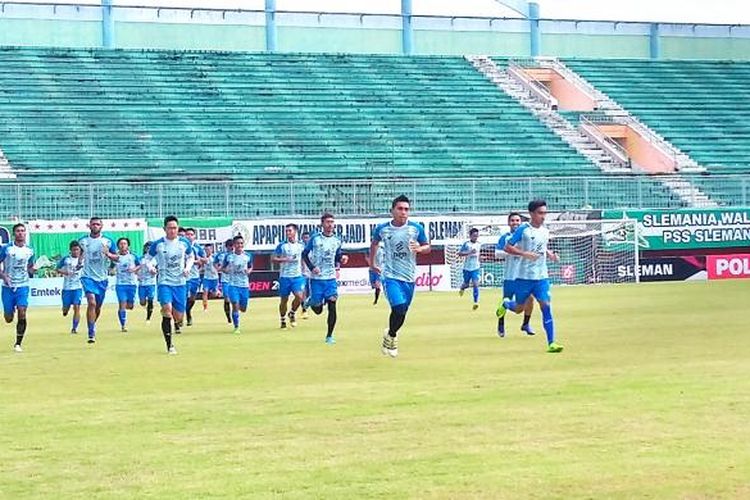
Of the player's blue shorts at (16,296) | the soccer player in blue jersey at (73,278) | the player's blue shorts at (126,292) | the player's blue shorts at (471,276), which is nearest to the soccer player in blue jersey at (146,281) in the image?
the player's blue shorts at (126,292)

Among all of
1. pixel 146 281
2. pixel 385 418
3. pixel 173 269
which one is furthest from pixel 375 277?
Result: pixel 385 418

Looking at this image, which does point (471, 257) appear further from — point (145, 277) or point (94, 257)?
point (94, 257)

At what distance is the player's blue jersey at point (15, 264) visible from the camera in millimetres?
23578

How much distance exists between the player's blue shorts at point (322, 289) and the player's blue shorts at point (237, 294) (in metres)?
3.49

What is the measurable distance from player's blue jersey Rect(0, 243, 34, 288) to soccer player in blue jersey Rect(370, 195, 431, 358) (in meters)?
6.40

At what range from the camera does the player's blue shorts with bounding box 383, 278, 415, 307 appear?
66.4 feet

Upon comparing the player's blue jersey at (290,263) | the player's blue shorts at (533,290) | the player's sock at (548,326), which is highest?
the player's blue jersey at (290,263)

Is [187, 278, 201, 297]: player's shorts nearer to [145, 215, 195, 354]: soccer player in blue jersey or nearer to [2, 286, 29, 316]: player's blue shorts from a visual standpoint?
[2, 286, 29, 316]: player's blue shorts

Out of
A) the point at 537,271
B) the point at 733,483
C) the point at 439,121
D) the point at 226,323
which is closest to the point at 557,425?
the point at 733,483

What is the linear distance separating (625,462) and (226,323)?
21.5m

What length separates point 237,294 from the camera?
2908 cm

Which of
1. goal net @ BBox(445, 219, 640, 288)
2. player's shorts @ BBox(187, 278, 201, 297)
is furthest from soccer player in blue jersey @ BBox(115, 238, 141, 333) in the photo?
goal net @ BBox(445, 219, 640, 288)

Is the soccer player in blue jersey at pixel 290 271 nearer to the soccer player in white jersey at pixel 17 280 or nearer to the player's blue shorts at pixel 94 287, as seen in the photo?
the player's blue shorts at pixel 94 287

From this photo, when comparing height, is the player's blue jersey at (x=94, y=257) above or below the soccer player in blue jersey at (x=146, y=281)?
above
